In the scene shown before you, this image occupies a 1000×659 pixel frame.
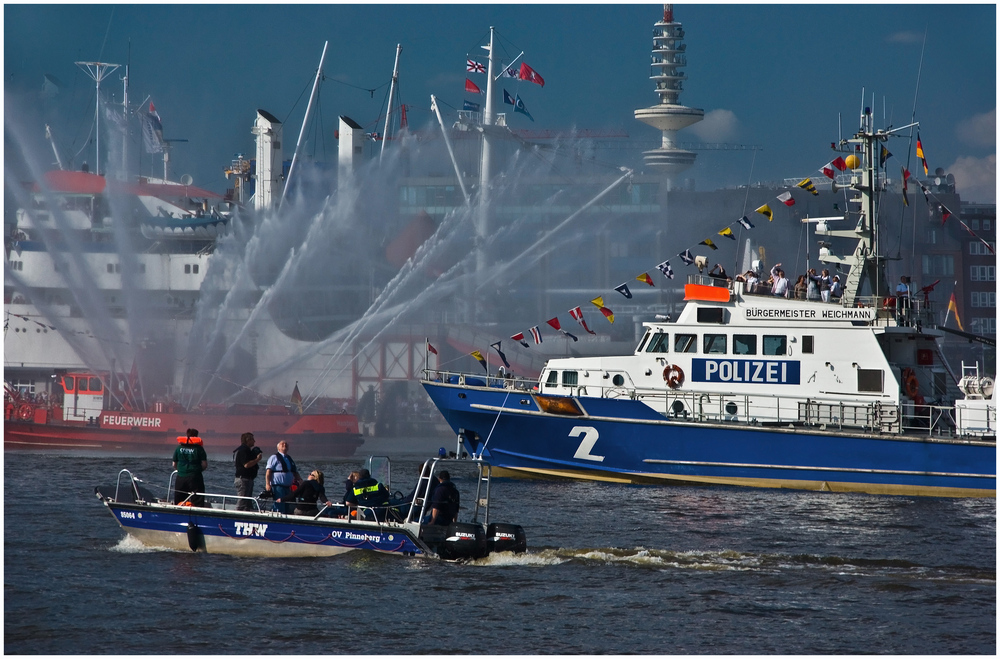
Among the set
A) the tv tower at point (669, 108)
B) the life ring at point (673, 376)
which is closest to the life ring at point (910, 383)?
the life ring at point (673, 376)

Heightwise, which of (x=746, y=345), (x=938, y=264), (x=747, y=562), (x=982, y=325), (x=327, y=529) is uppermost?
(x=938, y=264)

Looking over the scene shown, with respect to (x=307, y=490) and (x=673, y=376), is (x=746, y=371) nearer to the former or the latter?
(x=673, y=376)

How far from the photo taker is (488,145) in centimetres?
6575

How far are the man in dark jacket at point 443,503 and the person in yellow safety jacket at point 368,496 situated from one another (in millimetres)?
905

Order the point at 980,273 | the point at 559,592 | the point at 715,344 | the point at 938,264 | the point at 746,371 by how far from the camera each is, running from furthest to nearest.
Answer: the point at 980,273, the point at 938,264, the point at 715,344, the point at 746,371, the point at 559,592

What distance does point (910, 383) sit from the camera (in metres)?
30.4

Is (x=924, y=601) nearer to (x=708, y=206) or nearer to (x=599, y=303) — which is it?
(x=599, y=303)

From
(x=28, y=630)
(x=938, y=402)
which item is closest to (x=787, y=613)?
(x=28, y=630)

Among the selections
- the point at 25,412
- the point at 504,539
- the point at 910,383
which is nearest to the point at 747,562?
the point at 504,539

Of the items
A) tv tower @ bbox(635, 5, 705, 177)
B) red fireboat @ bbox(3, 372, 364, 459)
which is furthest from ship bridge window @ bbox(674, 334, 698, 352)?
tv tower @ bbox(635, 5, 705, 177)

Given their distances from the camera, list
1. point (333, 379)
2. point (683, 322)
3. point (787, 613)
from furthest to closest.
→ point (333, 379) → point (683, 322) → point (787, 613)

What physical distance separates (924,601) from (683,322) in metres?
14.3

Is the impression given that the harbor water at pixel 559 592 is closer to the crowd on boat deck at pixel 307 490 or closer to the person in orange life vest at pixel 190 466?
the crowd on boat deck at pixel 307 490

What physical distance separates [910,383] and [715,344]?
5302 millimetres
